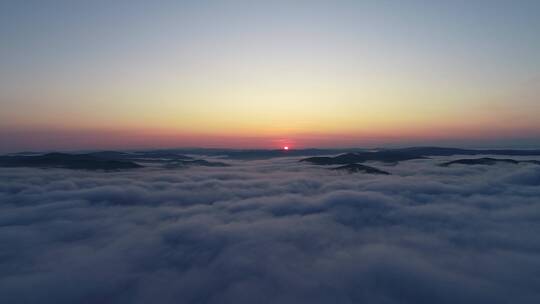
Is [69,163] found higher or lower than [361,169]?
higher

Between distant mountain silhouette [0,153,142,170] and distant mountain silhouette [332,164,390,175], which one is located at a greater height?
distant mountain silhouette [0,153,142,170]

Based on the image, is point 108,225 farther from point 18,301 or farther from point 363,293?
point 363,293

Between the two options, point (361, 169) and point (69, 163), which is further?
point (69, 163)

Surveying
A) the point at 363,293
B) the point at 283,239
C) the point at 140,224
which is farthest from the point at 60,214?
the point at 363,293

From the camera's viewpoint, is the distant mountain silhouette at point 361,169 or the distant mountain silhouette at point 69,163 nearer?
the distant mountain silhouette at point 361,169

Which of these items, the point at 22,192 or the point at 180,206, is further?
the point at 22,192

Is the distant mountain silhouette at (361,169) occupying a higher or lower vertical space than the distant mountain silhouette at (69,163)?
lower

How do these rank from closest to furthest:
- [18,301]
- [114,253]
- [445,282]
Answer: [18,301] → [445,282] → [114,253]

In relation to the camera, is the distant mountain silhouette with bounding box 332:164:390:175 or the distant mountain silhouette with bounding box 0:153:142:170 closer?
the distant mountain silhouette with bounding box 332:164:390:175

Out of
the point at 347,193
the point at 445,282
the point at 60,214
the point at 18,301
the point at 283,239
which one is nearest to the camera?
the point at 18,301
